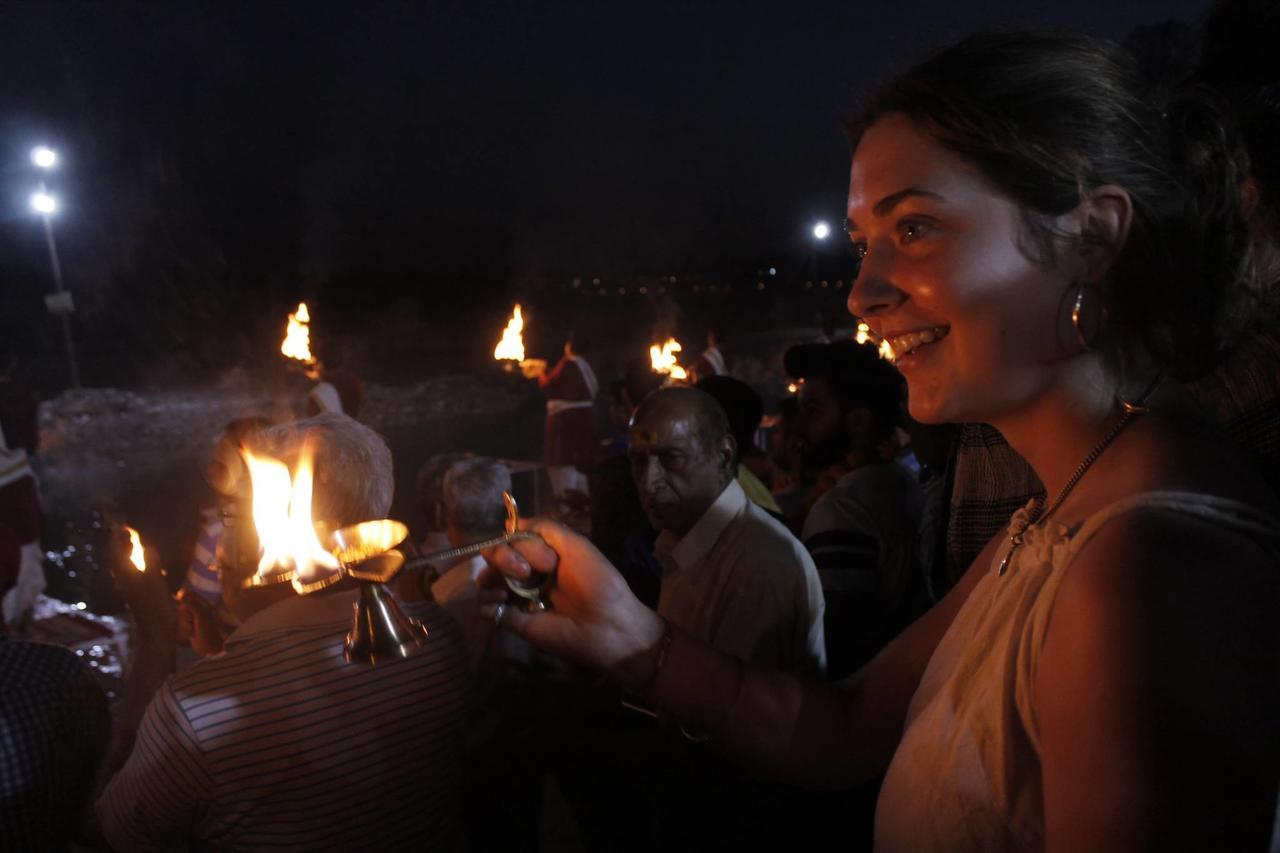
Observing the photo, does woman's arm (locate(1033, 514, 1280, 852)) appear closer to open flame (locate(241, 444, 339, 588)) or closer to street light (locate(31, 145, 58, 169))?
open flame (locate(241, 444, 339, 588))

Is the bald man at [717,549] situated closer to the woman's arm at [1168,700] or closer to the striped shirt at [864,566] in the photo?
the striped shirt at [864,566]

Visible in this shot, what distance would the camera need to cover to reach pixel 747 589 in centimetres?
298

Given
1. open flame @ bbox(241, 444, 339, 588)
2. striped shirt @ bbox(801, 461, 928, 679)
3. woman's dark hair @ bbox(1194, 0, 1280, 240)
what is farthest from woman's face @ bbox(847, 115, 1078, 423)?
striped shirt @ bbox(801, 461, 928, 679)

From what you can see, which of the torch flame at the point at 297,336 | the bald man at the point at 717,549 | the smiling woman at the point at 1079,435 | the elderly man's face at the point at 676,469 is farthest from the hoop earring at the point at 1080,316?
the torch flame at the point at 297,336

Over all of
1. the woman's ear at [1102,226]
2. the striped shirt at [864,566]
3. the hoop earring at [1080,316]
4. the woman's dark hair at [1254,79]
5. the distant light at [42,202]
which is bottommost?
the striped shirt at [864,566]

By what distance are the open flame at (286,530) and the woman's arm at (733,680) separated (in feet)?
1.36

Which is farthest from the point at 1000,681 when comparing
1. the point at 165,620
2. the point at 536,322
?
the point at 536,322

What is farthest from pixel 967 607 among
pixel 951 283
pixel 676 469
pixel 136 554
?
Result: pixel 136 554

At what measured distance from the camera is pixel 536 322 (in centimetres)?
2878

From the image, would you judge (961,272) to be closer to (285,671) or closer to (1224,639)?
(1224,639)

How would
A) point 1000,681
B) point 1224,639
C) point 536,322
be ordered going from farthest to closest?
point 536,322, point 1000,681, point 1224,639

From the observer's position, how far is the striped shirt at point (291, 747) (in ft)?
6.76

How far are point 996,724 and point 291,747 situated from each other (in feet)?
5.96

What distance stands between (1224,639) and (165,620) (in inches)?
154
